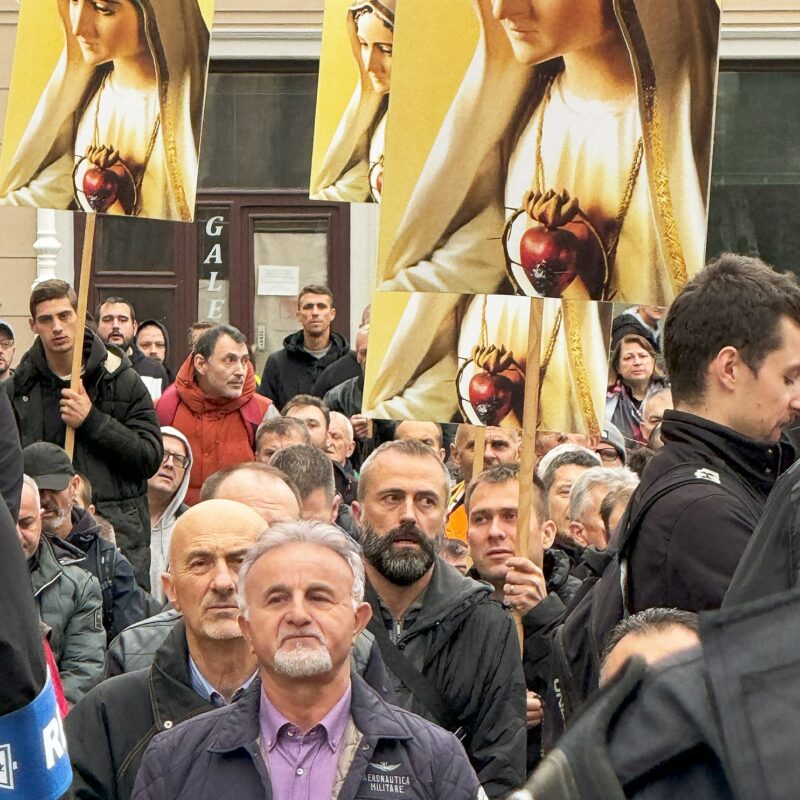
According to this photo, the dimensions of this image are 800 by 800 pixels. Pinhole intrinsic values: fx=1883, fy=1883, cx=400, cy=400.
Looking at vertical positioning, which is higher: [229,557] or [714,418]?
[714,418]

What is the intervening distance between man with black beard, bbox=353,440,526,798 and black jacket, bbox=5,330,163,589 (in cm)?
284

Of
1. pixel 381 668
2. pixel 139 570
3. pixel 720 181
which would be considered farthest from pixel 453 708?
pixel 720 181

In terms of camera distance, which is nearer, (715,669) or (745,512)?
(715,669)

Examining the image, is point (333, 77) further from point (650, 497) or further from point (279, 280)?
point (650, 497)

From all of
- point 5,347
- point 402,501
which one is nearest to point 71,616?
point 402,501

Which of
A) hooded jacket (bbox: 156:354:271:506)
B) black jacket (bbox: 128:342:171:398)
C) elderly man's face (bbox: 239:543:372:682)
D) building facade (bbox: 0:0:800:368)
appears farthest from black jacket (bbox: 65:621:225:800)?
building facade (bbox: 0:0:800:368)

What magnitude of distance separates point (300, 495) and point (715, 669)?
4927 mm

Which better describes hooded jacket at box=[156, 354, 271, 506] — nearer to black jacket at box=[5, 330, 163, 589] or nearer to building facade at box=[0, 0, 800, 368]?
black jacket at box=[5, 330, 163, 589]

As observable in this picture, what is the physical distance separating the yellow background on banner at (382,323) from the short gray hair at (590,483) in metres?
0.86

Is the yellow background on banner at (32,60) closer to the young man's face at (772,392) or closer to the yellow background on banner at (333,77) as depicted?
the yellow background on banner at (333,77)

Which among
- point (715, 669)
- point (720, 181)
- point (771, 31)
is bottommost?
point (715, 669)

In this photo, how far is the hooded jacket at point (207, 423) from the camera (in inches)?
365

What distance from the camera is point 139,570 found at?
324 inches

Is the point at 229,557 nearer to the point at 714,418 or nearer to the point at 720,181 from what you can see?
the point at 714,418
